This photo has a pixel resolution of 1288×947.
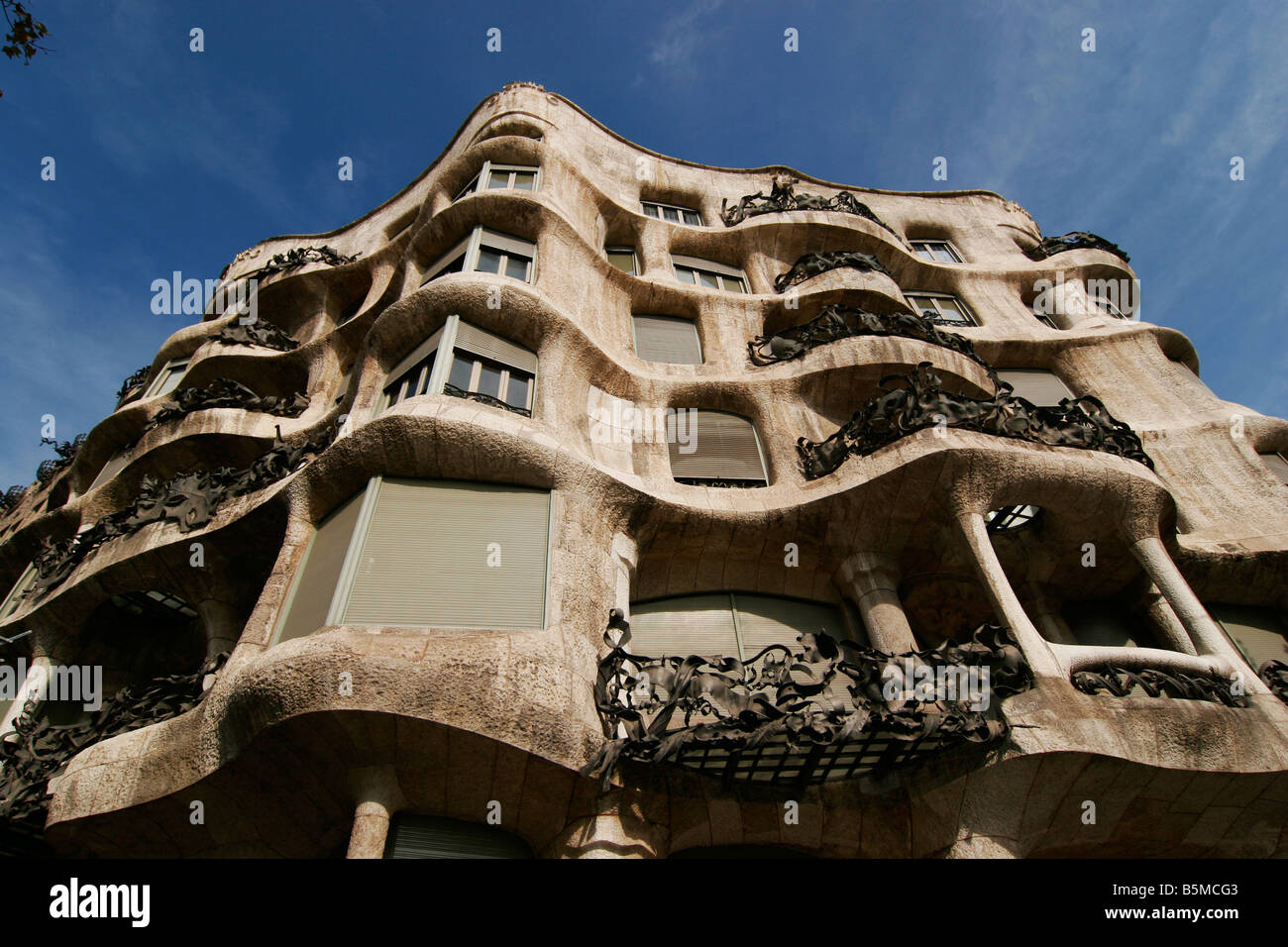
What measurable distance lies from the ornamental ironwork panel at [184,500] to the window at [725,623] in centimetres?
545

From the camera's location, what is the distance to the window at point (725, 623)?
11438mm

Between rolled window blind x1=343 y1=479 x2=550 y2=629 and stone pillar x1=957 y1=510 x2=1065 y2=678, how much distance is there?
5.54 metres

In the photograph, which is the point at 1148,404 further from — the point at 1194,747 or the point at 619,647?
the point at 619,647

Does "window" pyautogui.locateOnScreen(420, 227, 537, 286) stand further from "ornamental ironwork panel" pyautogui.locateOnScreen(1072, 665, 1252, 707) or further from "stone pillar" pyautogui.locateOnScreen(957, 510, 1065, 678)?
"ornamental ironwork panel" pyautogui.locateOnScreen(1072, 665, 1252, 707)

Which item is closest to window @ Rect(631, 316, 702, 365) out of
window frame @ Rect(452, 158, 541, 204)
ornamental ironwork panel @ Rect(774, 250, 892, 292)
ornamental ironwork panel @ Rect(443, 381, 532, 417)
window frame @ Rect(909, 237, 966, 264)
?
ornamental ironwork panel @ Rect(774, 250, 892, 292)

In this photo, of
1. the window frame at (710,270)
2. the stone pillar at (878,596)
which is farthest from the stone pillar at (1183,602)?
the window frame at (710,270)

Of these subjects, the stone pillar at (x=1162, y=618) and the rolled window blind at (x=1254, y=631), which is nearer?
the stone pillar at (x=1162, y=618)

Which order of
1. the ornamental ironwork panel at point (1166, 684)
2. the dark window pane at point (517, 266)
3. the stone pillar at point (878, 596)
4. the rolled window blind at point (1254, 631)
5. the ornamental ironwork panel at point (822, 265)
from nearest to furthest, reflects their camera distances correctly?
the ornamental ironwork panel at point (1166, 684) < the stone pillar at point (878, 596) < the rolled window blind at point (1254, 631) < the dark window pane at point (517, 266) < the ornamental ironwork panel at point (822, 265)

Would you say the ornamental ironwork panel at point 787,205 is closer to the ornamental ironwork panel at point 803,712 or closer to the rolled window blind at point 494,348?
the rolled window blind at point 494,348

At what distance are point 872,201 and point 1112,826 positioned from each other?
2018cm

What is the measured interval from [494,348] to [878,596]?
6.98 metres

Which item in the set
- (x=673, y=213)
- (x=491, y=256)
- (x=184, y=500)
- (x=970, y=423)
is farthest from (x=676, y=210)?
(x=184, y=500)

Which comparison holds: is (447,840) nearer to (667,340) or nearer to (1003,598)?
(1003,598)
